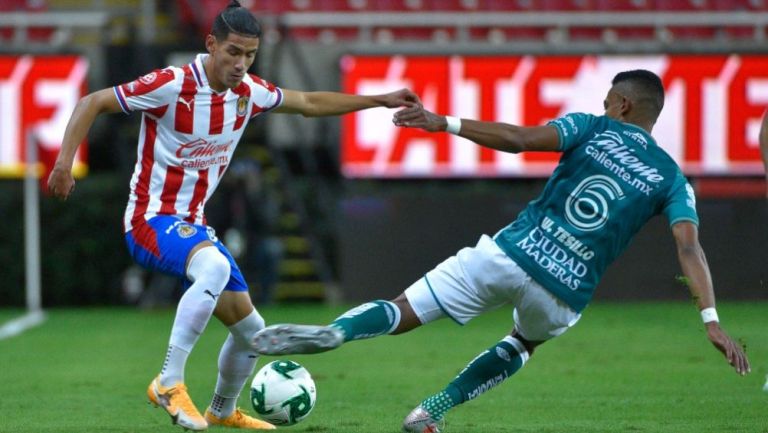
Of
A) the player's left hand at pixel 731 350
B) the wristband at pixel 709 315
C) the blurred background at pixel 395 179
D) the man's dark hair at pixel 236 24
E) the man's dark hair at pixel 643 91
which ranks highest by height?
the man's dark hair at pixel 236 24

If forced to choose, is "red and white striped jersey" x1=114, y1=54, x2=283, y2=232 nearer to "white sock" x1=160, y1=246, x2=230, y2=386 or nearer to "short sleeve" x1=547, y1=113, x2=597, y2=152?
"white sock" x1=160, y1=246, x2=230, y2=386

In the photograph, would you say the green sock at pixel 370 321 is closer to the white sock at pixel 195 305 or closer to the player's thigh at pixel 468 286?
the player's thigh at pixel 468 286

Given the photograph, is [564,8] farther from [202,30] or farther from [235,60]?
[235,60]

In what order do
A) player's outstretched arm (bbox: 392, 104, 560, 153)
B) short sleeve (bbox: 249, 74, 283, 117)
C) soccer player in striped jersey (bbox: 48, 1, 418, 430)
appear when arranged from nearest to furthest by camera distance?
player's outstretched arm (bbox: 392, 104, 560, 153), soccer player in striped jersey (bbox: 48, 1, 418, 430), short sleeve (bbox: 249, 74, 283, 117)

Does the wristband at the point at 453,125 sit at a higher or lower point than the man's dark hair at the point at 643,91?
lower

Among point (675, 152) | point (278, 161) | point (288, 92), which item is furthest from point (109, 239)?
point (288, 92)

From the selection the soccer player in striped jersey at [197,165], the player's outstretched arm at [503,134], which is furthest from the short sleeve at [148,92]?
the player's outstretched arm at [503,134]

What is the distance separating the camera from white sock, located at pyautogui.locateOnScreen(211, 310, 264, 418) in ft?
25.0

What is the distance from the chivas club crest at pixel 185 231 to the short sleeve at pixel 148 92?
2.20 feet

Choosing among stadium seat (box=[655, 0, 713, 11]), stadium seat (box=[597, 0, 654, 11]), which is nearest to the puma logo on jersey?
stadium seat (box=[597, 0, 654, 11])

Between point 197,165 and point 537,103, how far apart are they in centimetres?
1155

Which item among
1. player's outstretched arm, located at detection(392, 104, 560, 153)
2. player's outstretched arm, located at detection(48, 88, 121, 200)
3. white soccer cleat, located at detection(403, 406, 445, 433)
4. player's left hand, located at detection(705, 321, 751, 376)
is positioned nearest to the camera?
player's left hand, located at detection(705, 321, 751, 376)

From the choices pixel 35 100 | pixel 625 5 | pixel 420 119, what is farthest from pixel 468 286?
pixel 625 5

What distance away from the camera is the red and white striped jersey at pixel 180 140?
7520 mm
